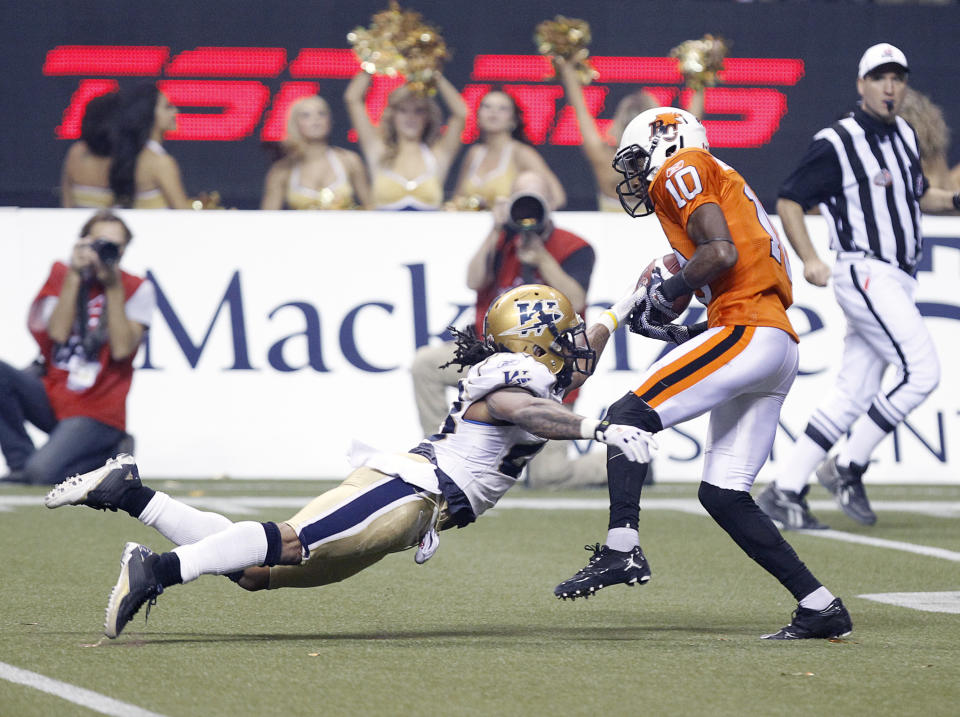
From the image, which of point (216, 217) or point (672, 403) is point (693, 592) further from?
point (216, 217)

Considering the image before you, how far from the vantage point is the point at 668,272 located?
4.88 metres

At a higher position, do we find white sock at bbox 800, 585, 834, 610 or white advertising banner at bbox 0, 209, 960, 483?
white advertising banner at bbox 0, 209, 960, 483

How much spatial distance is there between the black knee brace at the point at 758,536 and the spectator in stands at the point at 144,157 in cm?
581

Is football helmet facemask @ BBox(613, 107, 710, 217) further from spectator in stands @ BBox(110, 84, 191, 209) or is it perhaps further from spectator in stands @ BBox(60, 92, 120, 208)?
spectator in stands @ BBox(60, 92, 120, 208)

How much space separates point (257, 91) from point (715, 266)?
6.14 metres

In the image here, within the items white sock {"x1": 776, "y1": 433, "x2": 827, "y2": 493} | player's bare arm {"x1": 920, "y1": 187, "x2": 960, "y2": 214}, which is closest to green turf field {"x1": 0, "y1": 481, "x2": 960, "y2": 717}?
white sock {"x1": 776, "y1": 433, "x2": 827, "y2": 493}

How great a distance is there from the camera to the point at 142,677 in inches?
145

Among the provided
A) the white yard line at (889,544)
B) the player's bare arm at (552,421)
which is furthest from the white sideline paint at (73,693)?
the white yard line at (889,544)

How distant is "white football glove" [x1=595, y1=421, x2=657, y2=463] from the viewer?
4035mm

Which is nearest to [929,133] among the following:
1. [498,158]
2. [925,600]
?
[498,158]

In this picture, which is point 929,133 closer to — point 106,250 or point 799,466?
point 799,466

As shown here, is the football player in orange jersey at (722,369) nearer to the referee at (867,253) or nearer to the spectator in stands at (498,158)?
the referee at (867,253)

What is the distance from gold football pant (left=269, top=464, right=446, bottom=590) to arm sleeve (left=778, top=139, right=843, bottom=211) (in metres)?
3.37

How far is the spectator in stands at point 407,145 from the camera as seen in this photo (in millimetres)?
9859
